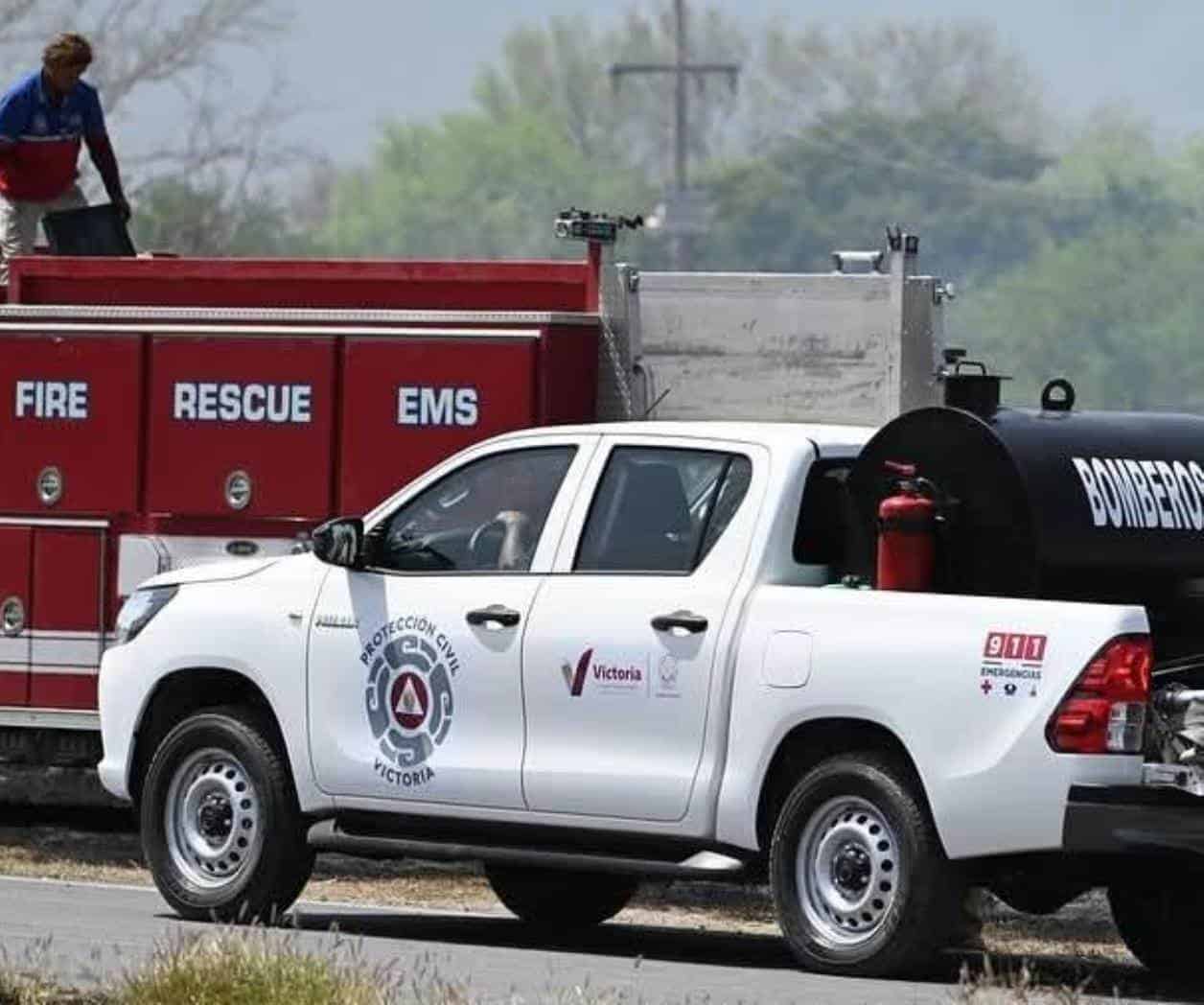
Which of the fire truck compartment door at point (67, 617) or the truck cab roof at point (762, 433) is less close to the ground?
the truck cab roof at point (762, 433)

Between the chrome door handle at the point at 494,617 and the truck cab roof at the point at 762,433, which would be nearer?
the truck cab roof at the point at 762,433

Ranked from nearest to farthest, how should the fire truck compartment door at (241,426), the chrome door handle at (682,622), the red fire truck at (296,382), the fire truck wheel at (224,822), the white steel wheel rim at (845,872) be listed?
the white steel wheel rim at (845,872), the chrome door handle at (682,622), the fire truck wheel at (224,822), the red fire truck at (296,382), the fire truck compartment door at (241,426)

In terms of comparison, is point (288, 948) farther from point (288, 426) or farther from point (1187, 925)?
point (288, 426)

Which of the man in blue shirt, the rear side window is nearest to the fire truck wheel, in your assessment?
the rear side window

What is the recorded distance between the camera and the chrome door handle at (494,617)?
1474cm

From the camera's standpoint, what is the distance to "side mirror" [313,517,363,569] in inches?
600

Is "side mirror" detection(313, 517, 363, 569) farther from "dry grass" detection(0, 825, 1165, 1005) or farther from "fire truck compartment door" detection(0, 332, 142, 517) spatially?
"fire truck compartment door" detection(0, 332, 142, 517)

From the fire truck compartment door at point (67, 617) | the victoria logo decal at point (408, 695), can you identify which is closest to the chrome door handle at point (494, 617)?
the victoria logo decal at point (408, 695)

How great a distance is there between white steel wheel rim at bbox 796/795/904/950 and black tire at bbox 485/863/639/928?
223 cm

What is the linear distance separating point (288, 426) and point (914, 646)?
582 cm

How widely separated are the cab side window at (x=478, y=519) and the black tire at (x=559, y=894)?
153 centimetres

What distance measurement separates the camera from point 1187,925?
14.8 meters

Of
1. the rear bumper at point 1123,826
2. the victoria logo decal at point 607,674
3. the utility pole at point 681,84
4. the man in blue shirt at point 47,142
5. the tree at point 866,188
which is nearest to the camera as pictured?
the rear bumper at point 1123,826

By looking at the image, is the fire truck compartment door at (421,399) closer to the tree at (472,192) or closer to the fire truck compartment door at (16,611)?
the fire truck compartment door at (16,611)
